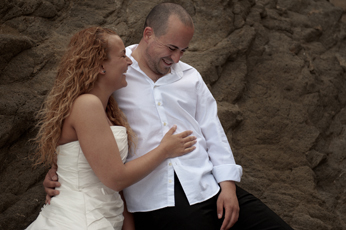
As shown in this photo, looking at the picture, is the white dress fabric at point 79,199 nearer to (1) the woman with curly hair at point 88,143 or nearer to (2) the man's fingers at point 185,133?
(1) the woman with curly hair at point 88,143

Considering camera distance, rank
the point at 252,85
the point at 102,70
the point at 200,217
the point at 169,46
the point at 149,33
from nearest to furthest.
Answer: the point at 102,70
the point at 200,217
the point at 169,46
the point at 149,33
the point at 252,85

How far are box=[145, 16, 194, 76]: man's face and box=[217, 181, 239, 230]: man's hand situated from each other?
98cm

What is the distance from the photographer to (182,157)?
94.7 inches

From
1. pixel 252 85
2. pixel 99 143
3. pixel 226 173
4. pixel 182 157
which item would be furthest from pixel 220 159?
pixel 252 85

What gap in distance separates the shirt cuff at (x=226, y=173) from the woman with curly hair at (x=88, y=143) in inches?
18.2

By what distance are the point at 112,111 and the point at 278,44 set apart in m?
2.58

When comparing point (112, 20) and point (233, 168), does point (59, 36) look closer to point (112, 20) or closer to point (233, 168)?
point (112, 20)

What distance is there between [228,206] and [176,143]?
56 cm

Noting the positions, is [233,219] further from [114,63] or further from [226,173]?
[114,63]

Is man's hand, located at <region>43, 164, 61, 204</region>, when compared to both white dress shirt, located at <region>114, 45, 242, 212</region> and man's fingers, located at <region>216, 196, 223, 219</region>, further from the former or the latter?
man's fingers, located at <region>216, 196, 223, 219</region>

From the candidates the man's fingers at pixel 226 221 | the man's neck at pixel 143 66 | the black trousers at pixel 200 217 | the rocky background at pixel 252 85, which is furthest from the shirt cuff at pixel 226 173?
the rocky background at pixel 252 85

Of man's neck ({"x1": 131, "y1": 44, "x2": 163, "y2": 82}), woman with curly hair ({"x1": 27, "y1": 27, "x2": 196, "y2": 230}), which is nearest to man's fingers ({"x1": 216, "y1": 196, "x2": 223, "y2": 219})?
woman with curly hair ({"x1": 27, "y1": 27, "x2": 196, "y2": 230})

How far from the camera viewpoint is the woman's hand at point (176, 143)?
2300 mm

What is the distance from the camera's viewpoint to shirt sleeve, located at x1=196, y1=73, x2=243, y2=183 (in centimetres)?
252
